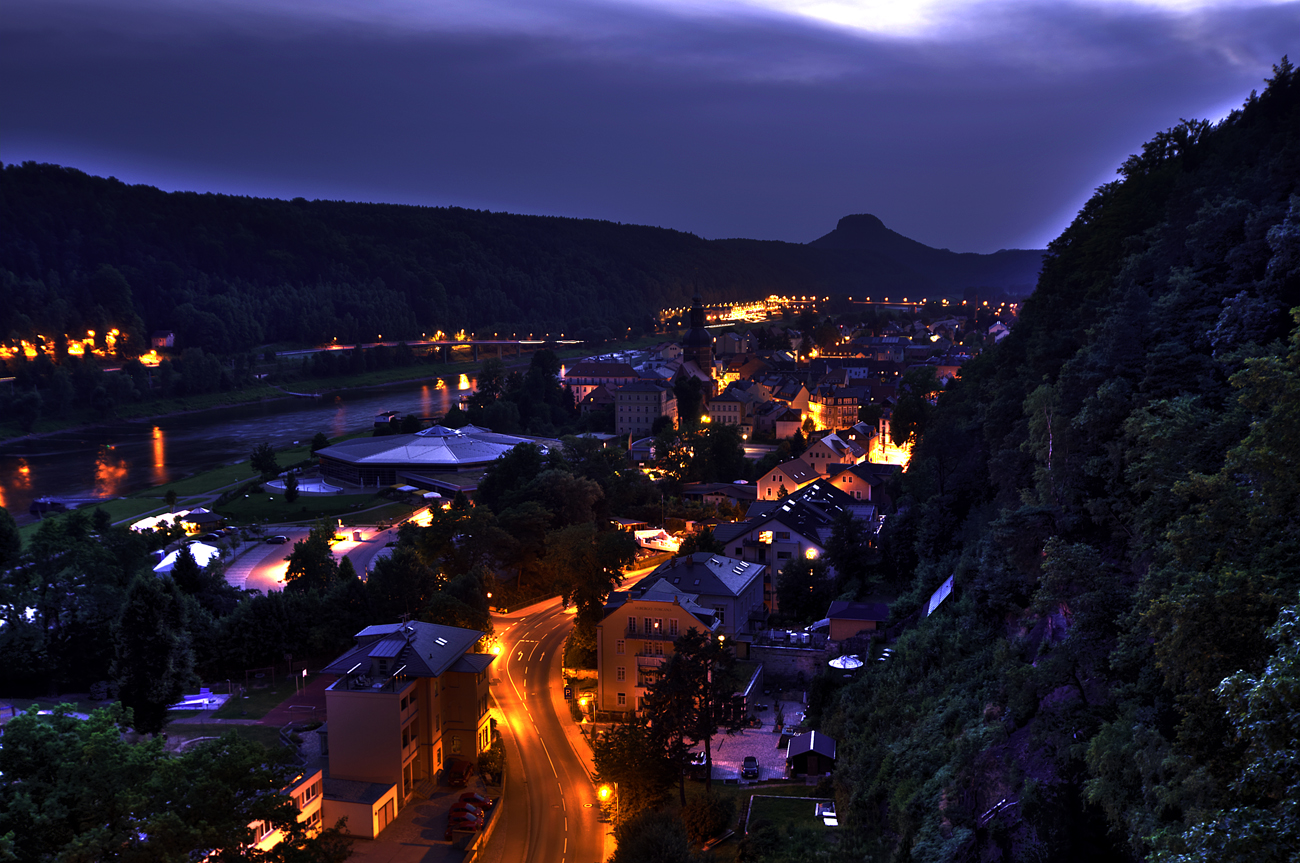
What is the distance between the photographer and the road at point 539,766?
11555mm

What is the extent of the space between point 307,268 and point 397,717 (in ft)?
314

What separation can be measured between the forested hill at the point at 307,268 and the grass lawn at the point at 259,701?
65.1 m

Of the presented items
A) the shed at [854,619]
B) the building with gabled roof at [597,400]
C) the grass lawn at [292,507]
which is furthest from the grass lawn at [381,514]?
the building with gabled roof at [597,400]

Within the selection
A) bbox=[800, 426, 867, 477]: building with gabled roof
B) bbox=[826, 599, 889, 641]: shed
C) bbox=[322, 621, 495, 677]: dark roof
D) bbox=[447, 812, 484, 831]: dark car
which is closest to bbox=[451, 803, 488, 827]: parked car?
bbox=[447, 812, 484, 831]: dark car

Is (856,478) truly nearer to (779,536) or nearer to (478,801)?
(779,536)

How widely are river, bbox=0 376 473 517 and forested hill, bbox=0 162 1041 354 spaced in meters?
20.4

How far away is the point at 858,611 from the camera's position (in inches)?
649

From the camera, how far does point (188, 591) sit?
19.8 m

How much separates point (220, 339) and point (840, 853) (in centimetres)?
7731

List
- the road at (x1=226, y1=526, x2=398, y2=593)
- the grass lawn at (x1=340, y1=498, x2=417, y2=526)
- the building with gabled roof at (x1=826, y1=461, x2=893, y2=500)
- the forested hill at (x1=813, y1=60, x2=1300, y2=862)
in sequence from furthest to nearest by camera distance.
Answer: the grass lawn at (x1=340, y1=498, x2=417, y2=526), the building with gabled roof at (x1=826, y1=461, x2=893, y2=500), the road at (x1=226, y1=526, x2=398, y2=593), the forested hill at (x1=813, y1=60, x2=1300, y2=862)

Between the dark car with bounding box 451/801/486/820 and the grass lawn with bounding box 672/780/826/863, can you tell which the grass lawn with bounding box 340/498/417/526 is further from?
the grass lawn with bounding box 672/780/826/863

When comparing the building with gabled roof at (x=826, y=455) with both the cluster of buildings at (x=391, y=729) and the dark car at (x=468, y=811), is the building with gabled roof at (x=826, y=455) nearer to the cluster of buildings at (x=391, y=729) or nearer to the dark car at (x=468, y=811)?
the cluster of buildings at (x=391, y=729)

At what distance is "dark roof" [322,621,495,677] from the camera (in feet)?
44.6

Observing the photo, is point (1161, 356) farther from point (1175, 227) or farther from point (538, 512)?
point (538, 512)
